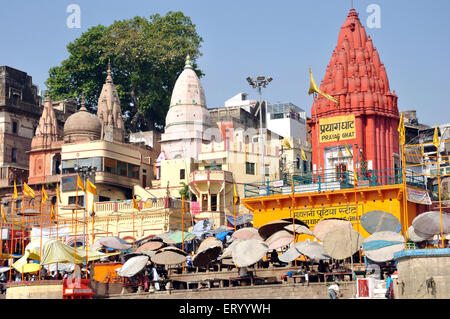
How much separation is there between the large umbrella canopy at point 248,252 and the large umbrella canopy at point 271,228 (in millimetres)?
2746

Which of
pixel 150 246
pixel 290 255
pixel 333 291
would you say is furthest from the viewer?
pixel 150 246

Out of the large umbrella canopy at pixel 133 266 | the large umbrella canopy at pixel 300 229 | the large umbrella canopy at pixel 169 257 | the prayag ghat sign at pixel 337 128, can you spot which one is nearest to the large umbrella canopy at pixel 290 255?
the large umbrella canopy at pixel 300 229

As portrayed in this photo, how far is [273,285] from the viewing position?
27359mm

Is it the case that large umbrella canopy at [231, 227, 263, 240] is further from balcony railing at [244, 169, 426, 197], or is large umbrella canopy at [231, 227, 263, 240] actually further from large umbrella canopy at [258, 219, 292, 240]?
balcony railing at [244, 169, 426, 197]

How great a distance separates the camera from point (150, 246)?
35031mm

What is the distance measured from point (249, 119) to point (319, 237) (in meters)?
34.9

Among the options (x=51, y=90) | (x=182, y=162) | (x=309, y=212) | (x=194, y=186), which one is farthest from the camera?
(x=51, y=90)

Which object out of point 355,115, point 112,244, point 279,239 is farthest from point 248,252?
point 355,115

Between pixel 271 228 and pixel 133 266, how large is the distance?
5.73m

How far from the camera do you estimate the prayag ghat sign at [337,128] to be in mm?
40906

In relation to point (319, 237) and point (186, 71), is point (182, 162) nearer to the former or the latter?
point (186, 71)

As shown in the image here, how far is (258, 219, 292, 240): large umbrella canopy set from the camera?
31906 millimetres

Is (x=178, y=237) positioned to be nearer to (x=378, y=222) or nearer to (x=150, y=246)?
(x=150, y=246)

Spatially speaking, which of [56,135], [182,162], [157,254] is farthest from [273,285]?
[56,135]
